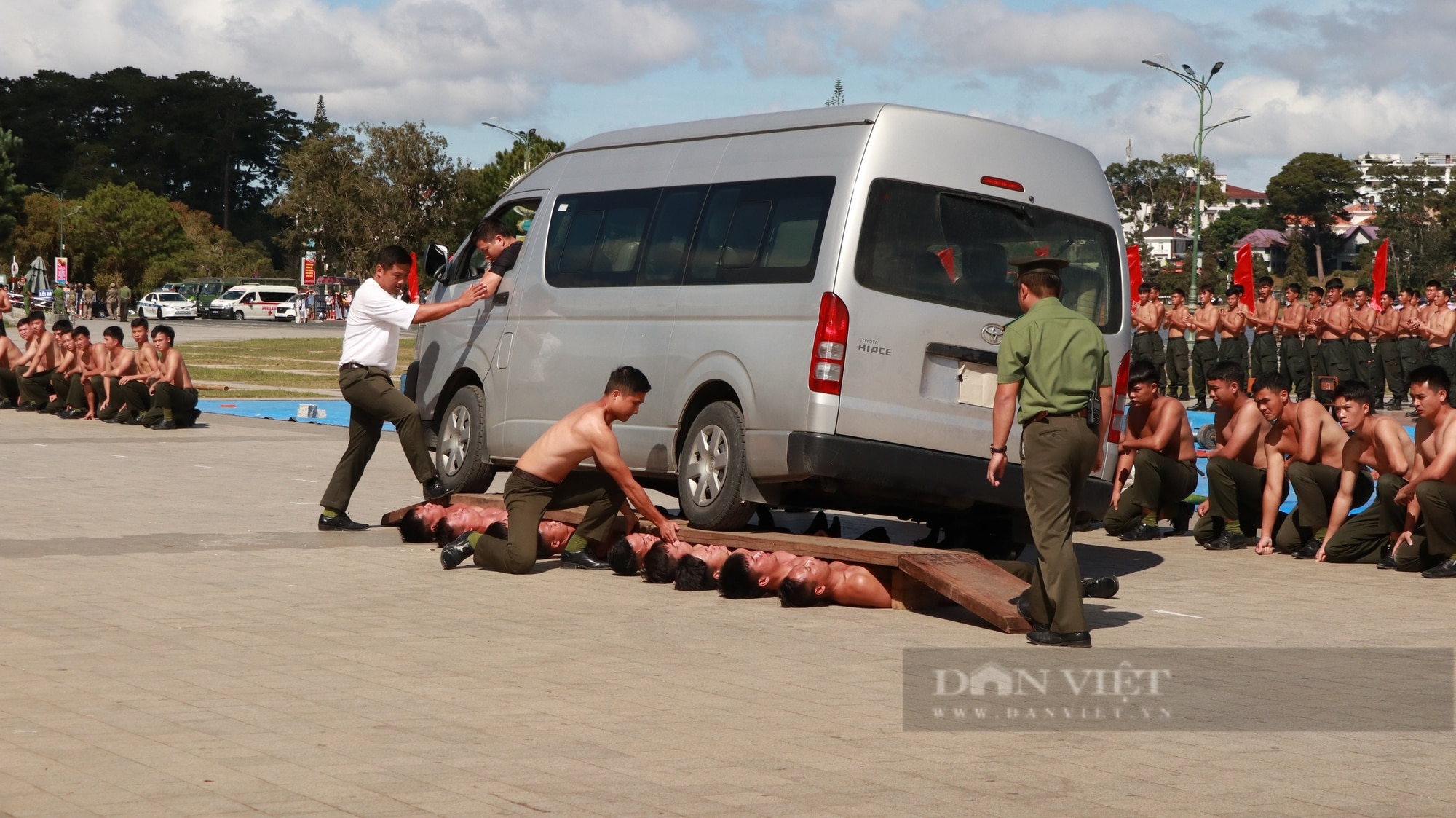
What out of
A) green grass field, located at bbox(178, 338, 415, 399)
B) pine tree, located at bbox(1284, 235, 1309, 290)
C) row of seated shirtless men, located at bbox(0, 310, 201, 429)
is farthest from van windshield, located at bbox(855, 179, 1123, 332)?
pine tree, located at bbox(1284, 235, 1309, 290)

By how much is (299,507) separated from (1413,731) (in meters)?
9.54

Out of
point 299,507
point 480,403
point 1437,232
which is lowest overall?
point 299,507

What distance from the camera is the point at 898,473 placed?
9461 millimetres

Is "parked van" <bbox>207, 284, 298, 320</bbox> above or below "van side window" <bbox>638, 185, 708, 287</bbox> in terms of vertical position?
below

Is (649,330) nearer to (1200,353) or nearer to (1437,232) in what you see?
(1200,353)

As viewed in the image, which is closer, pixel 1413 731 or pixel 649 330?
pixel 1413 731

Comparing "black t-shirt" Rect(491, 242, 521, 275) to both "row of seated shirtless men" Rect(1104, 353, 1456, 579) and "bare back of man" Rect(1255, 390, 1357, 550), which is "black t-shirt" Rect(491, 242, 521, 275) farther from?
"bare back of man" Rect(1255, 390, 1357, 550)

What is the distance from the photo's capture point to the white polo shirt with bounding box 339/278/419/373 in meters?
11.9

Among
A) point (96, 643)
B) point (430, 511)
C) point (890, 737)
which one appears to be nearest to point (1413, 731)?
point (890, 737)

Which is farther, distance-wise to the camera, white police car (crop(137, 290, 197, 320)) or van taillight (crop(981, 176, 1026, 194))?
white police car (crop(137, 290, 197, 320))

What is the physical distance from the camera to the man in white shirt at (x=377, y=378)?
11.8m

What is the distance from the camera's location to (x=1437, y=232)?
10125 cm

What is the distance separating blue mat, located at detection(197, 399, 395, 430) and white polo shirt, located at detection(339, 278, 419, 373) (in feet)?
39.7

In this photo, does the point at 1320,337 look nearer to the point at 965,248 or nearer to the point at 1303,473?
the point at 1303,473
